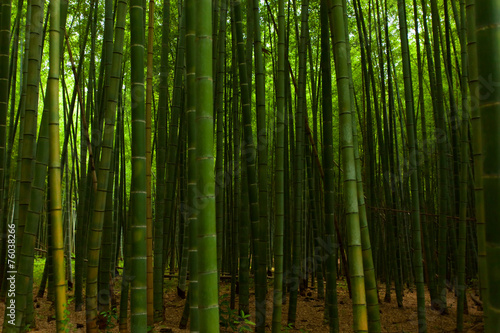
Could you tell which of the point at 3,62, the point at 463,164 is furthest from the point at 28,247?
the point at 463,164

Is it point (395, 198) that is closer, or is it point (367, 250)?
point (367, 250)

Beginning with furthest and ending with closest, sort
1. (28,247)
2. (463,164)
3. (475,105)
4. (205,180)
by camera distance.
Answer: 1. (463,164)
2. (28,247)
3. (475,105)
4. (205,180)

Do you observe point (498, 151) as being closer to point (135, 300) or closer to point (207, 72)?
point (207, 72)

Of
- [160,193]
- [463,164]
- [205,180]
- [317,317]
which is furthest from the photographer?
[317,317]

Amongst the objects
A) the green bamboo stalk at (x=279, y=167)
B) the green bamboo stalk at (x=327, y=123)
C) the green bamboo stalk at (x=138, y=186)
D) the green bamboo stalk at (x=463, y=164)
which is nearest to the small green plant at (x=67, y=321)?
the green bamboo stalk at (x=138, y=186)

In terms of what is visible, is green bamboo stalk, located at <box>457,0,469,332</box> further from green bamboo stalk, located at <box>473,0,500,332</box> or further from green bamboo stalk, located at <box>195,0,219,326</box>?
green bamboo stalk, located at <box>195,0,219,326</box>

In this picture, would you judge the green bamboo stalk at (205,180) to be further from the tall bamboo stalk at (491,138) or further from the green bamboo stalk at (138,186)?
the tall bamboo stalk at (491,138)

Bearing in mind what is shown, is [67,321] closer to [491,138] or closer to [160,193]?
[160,193]

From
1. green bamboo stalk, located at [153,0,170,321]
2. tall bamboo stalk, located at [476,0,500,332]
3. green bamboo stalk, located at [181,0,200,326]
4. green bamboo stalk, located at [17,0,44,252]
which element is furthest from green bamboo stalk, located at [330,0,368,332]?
green bamboo stalk, located at [153,0,170,321]

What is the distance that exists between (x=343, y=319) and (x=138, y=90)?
Answer: 295 centimetres

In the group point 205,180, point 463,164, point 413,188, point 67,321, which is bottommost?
point 67,321

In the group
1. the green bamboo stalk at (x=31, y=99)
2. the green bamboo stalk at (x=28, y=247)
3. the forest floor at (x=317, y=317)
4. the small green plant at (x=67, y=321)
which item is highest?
the green bamboo stalk at (x=31, y=99)

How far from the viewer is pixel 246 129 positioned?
8.14 feet

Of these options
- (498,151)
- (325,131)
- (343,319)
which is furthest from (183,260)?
(498,151)
